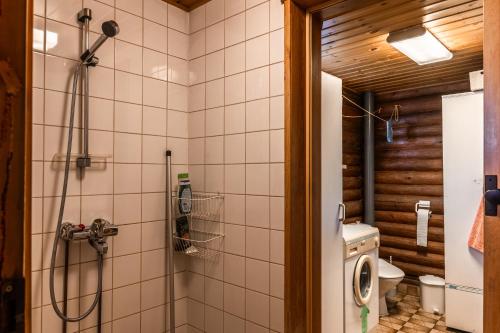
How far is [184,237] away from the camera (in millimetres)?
1865

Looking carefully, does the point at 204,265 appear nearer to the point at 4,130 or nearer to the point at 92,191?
the point at 92,191

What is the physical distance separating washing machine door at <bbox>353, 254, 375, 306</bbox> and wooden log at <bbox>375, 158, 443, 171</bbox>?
1.71 meters

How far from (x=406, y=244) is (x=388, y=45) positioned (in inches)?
101

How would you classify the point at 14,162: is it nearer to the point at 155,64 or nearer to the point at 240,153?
the point at 240,153

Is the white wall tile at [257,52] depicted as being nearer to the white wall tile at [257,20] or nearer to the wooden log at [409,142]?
the white wall tile at [257,20]

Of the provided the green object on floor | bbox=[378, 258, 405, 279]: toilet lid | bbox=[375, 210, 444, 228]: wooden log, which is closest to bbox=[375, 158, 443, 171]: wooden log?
bbox=[375, 210, 444, 228]: wooden log

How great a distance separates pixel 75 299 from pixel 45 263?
239 mm

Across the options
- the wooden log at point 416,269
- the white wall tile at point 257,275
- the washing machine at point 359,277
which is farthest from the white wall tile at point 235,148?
the wooden log at point 416,269

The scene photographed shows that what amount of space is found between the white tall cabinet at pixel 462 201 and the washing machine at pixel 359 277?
75 cm

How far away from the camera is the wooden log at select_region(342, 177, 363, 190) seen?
3.93 meters

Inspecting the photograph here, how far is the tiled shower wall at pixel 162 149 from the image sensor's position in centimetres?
146

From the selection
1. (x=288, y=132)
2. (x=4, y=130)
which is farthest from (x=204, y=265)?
(x=4, y=130)

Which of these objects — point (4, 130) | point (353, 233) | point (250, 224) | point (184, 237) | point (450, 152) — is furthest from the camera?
point (450, 152)

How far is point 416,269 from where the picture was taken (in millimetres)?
3902
